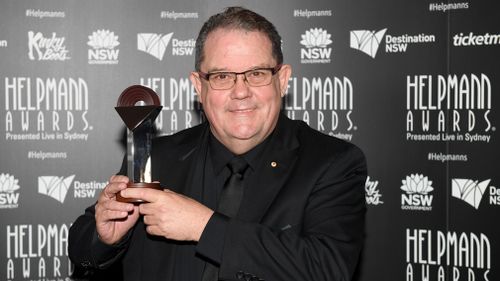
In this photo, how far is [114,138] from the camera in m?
4.04

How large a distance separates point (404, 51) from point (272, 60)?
233cm

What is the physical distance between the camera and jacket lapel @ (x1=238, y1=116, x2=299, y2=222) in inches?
73.9

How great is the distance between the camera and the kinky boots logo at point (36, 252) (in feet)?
13.1

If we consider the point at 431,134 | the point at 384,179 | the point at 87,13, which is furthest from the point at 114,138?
the point at 431,134

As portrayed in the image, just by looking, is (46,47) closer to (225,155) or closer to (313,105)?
(313,105)

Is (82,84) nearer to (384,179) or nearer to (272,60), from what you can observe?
(384,179)

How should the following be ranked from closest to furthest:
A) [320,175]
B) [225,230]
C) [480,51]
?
[225,230] → [320,175] → [480,51]

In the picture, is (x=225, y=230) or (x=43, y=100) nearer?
(x=225, y=230)

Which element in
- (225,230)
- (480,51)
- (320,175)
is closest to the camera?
(225,230)

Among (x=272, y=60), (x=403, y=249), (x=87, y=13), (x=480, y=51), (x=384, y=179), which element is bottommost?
(x=403, y=249)

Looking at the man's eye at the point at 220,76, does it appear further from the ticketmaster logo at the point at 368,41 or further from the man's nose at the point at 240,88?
the ticketmaster logo at the point at 368,41

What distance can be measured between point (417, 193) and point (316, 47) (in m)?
1.13

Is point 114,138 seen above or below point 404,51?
below

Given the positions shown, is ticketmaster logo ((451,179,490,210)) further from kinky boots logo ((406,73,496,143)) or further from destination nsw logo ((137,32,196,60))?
destination nsw logo ((137,32,196,60))
